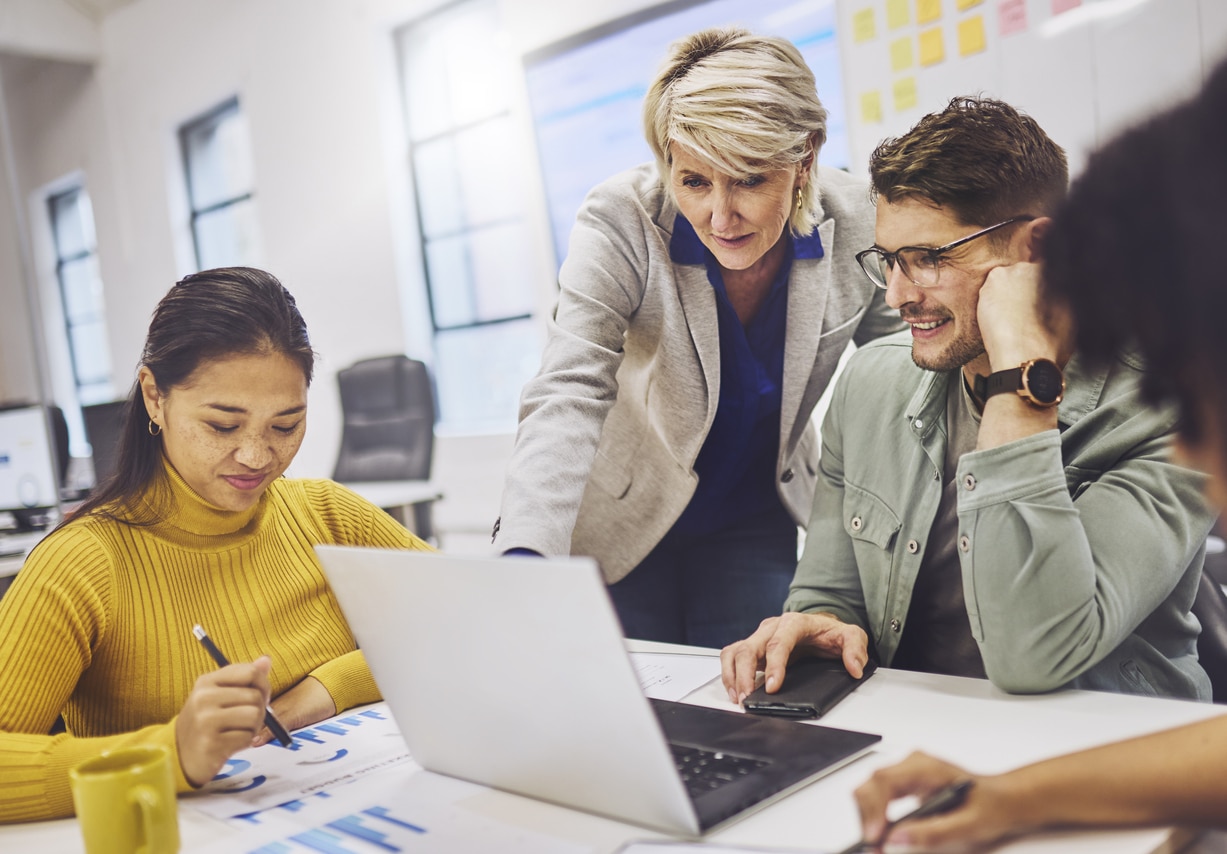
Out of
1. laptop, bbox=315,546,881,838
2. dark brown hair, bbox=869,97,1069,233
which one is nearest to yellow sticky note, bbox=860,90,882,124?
dark brown hair, bbox=869,97,1069,233

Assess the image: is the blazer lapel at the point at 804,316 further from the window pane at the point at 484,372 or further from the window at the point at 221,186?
the window at the point at 221,186

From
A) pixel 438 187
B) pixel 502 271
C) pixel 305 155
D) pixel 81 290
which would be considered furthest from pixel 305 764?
Answer: pixel 81 290

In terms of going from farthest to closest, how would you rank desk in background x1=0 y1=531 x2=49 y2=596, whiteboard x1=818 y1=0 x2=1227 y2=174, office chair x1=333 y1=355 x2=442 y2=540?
office chair x1=333 y1=355 x2=442 y2=540
whiteboard x1=818 y1=0 x2=1227 y2=174
desk in background x1=0 y1=531 x2=49 y2=596

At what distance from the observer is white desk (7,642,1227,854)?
2.33ft

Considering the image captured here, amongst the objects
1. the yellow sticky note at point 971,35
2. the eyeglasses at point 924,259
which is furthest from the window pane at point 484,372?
the eyeglasses at point 924,259

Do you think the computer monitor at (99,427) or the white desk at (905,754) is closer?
the white desk at (905,754)

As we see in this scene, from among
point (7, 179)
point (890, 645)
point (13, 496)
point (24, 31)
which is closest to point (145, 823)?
Answer: point (890, 645)

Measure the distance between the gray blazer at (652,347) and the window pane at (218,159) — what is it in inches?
201

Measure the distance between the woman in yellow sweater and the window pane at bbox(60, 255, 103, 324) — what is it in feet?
23.0

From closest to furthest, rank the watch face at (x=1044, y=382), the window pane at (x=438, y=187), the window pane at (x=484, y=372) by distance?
1. the watch face at (x=1044, y=382)
2. the window pane at (x=484, y=372)
3. the window pane at (x=438, y=187)

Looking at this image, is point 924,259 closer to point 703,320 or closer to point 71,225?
point 703,320

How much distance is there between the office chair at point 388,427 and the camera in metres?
3.74

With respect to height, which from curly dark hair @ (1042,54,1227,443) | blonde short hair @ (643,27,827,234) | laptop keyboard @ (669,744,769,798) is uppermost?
blonde short hair @ (643,27,827,234)

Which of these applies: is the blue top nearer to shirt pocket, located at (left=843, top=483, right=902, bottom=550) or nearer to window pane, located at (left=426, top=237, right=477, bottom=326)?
shirt pocket, located at (left=843, top=483, right=902, bottom=550)
